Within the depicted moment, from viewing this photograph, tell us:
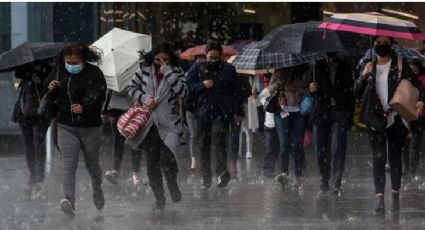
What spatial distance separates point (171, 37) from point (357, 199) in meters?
13.6

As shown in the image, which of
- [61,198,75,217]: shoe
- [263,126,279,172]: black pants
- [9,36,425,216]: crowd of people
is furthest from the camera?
[263,126,279,172]: black pants

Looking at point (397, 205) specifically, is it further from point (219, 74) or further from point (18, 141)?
point (18, 141)

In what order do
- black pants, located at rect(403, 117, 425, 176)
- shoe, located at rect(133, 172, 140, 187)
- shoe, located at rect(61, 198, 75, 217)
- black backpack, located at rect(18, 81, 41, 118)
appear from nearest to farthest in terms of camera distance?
shoe, located at rect(61, 198, 75, 217)
black backpack, located at rect(18, 81, 41, 118)
shoe, located at rect(133, 172, 140, 187)
black pants, located at rect(403, 117, 425, 176)

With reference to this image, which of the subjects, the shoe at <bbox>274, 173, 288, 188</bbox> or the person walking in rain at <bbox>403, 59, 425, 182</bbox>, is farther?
the person walking in rain at <bbox>403, 59, 425, 182</bbox>

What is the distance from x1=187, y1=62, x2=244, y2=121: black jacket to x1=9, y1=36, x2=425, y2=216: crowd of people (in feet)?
0.04

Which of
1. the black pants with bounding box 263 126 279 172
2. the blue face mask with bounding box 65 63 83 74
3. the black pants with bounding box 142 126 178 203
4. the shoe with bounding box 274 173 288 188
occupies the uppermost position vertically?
the blue face mask with bounding box 65 63 83 74

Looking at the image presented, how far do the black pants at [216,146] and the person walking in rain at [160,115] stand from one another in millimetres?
1802

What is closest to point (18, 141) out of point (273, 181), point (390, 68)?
point (273, 181)

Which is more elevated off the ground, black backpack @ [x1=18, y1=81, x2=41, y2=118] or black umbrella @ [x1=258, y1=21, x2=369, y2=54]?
black umbrella @ [x1=258, y1=21, x2=369, y2=54]

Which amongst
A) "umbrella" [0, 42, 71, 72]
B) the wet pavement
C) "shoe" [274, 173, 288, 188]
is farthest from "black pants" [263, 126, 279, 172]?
"umbrella" [0, 42, 71, 72]

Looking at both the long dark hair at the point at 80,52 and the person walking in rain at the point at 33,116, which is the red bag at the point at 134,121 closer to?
the long dark hair at the point at 80,52

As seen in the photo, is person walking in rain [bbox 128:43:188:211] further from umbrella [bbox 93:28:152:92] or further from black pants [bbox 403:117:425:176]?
black pants [bbox 403:117:425:176]

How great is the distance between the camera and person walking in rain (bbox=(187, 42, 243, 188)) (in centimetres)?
1343

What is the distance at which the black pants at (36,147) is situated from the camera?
13.6 m
